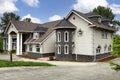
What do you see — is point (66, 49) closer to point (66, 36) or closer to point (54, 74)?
point (66, 36)

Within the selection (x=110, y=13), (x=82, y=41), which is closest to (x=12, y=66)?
(x=82, y=41)

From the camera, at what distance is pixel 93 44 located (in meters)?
32.2

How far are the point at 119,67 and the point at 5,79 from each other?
944 cm

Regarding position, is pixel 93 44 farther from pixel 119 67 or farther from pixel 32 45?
pixel 119 67

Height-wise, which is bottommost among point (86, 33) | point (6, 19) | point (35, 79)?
point (35, 79)

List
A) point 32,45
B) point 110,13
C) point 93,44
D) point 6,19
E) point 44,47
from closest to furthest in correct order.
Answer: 1. point 93,44
2. point 44,47
3. point 32,45
4. point 110,13
5. point 6,19

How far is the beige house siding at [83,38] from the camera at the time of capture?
106ft

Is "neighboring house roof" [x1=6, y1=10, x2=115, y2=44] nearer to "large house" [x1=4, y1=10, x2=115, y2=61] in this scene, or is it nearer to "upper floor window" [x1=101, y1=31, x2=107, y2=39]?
"large house" [x1=4, y1=10, x2=115, y2=61]

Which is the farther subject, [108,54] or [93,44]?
[108,54]

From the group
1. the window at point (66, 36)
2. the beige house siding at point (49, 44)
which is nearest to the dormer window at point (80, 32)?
the window at point (66, 36)

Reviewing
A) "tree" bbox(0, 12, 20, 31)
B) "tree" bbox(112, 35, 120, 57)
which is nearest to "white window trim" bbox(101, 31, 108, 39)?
"tree" bbox(112, 35, 120, 57)

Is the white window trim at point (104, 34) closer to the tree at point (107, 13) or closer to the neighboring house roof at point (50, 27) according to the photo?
the neighboring house roof at point (50, 27)

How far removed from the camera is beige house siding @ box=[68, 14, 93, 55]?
106 feet

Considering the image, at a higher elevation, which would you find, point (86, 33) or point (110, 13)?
point (110, 13)
